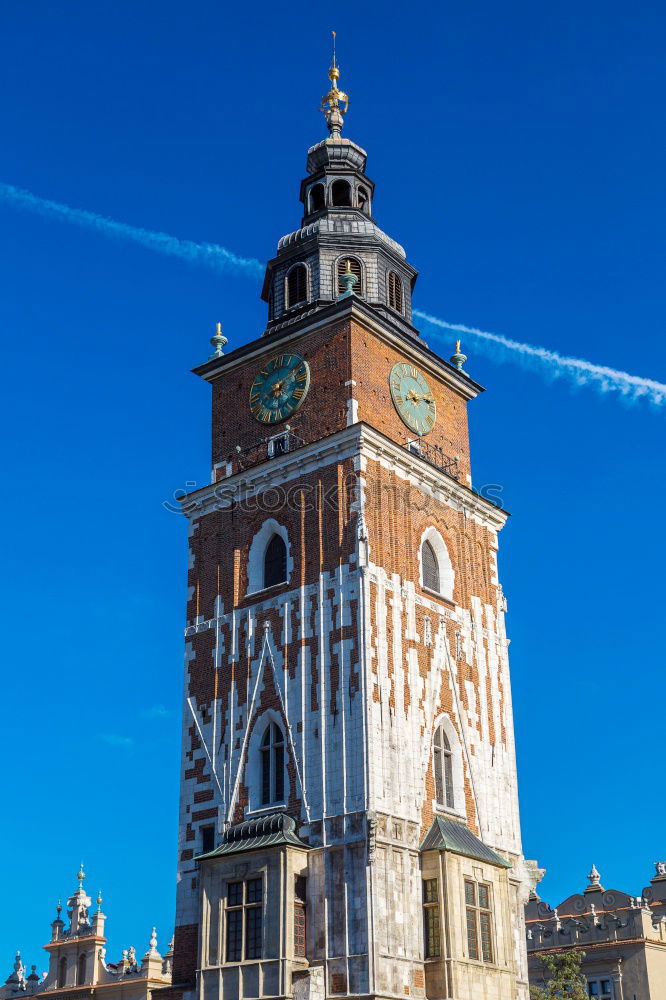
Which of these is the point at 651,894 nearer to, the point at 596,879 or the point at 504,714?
the point at 596,879

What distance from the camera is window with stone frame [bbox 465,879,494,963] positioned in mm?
40188

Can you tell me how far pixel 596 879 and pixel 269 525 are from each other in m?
24.7

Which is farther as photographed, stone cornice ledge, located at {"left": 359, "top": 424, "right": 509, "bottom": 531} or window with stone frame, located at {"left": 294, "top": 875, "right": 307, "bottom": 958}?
stone cornice ledge, located at {"left": 359, "top": 424, "right": 509, "bottom": 531}

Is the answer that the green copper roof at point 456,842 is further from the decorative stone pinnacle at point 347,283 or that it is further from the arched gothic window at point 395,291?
the arched gothic window at point 395,291

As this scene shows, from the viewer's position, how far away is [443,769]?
43.1 metres

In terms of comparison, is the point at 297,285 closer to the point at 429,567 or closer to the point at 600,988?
the point at 429,567

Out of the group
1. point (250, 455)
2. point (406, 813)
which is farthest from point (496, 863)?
point (250, 455)

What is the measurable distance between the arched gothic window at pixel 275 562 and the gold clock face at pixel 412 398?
20.2 feet

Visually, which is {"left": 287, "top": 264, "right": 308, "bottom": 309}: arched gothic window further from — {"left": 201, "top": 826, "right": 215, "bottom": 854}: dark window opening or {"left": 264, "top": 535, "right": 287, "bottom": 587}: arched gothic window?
{"left": 201, "top": 826, "right": 215, "bottom": 854}: dark window opening

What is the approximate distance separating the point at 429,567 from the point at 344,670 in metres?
6.26

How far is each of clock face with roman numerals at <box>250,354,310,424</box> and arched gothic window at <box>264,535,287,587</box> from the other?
14.5 feet

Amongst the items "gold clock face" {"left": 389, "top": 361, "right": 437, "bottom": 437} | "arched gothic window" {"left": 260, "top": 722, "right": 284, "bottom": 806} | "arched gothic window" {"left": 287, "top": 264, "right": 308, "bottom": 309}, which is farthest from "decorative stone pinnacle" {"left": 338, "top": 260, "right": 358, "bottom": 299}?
"arched gothic window" {"left": 260, "top": 722, "right": 284, "bottom": 806}

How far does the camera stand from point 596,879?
59719 millimetres

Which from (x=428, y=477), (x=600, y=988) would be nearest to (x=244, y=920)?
(x=428, y=477)
